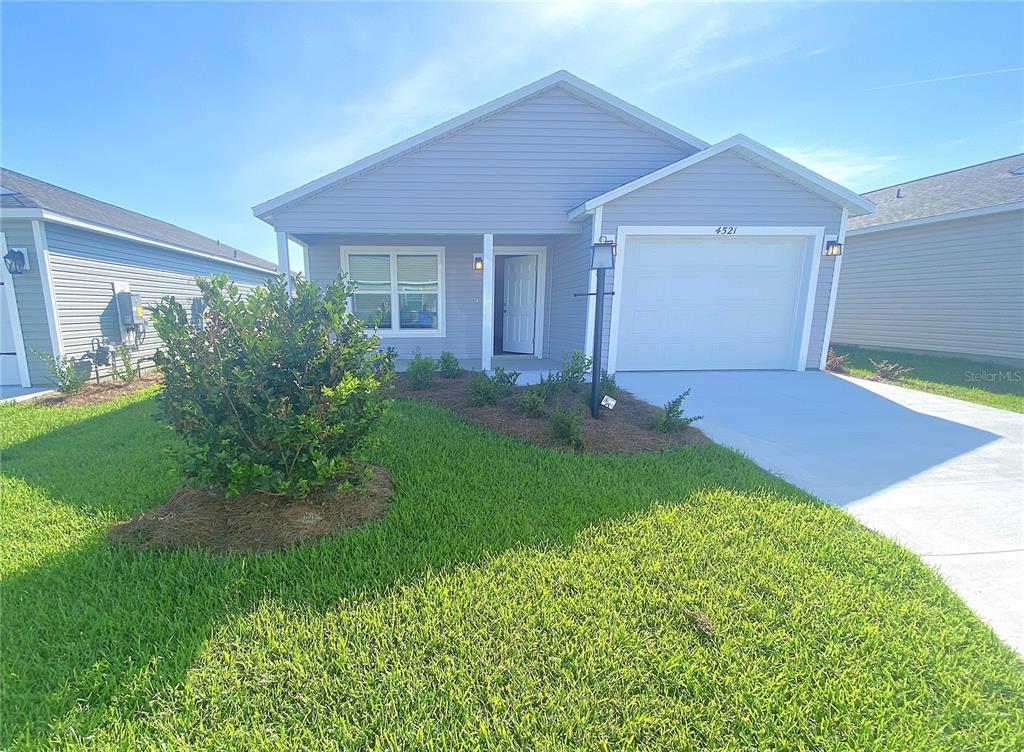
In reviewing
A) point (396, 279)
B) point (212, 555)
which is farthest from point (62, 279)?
point (212, 555)

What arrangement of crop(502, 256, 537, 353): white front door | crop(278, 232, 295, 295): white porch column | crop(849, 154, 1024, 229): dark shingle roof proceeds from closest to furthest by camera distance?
crop(278, 232, 295, 295): white porch column, crop(849, 154, 1024, 229): dark shingle roof, crop(502, 256, 537, 353): white front door

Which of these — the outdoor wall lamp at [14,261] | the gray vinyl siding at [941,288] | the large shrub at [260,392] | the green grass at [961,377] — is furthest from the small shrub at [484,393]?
the gray vinyl siding at [941,288]

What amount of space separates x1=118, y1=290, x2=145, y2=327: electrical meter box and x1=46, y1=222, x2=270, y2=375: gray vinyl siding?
0.16 metres

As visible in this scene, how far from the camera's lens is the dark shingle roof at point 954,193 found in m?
9.30

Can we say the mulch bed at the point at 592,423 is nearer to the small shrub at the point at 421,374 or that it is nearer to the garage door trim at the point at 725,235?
the small shrub at the point at 421,374

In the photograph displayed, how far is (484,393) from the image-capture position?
523cm

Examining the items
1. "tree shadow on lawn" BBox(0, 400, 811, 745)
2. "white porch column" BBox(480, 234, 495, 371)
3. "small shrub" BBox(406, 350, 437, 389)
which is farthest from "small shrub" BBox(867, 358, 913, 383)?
"small shrub" BBox(406, 350, 437, 389)

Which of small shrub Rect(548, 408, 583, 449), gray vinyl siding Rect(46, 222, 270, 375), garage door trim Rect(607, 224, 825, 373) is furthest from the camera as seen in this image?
garage door trim Rect(607, 224, 825, 373)

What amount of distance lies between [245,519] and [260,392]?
880 millimetres

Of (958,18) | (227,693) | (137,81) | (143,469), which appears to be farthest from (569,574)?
(137,81)

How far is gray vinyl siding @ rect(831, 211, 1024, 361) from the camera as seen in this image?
29.0 feet

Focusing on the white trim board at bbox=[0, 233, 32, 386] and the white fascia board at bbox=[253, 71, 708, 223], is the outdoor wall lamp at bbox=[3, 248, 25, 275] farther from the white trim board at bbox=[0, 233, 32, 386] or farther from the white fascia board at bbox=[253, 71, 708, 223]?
the white fascia board at bbox=[253, 71, 708, 223]

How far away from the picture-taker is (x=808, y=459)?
385cm

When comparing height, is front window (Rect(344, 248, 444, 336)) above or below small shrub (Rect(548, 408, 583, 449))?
above
